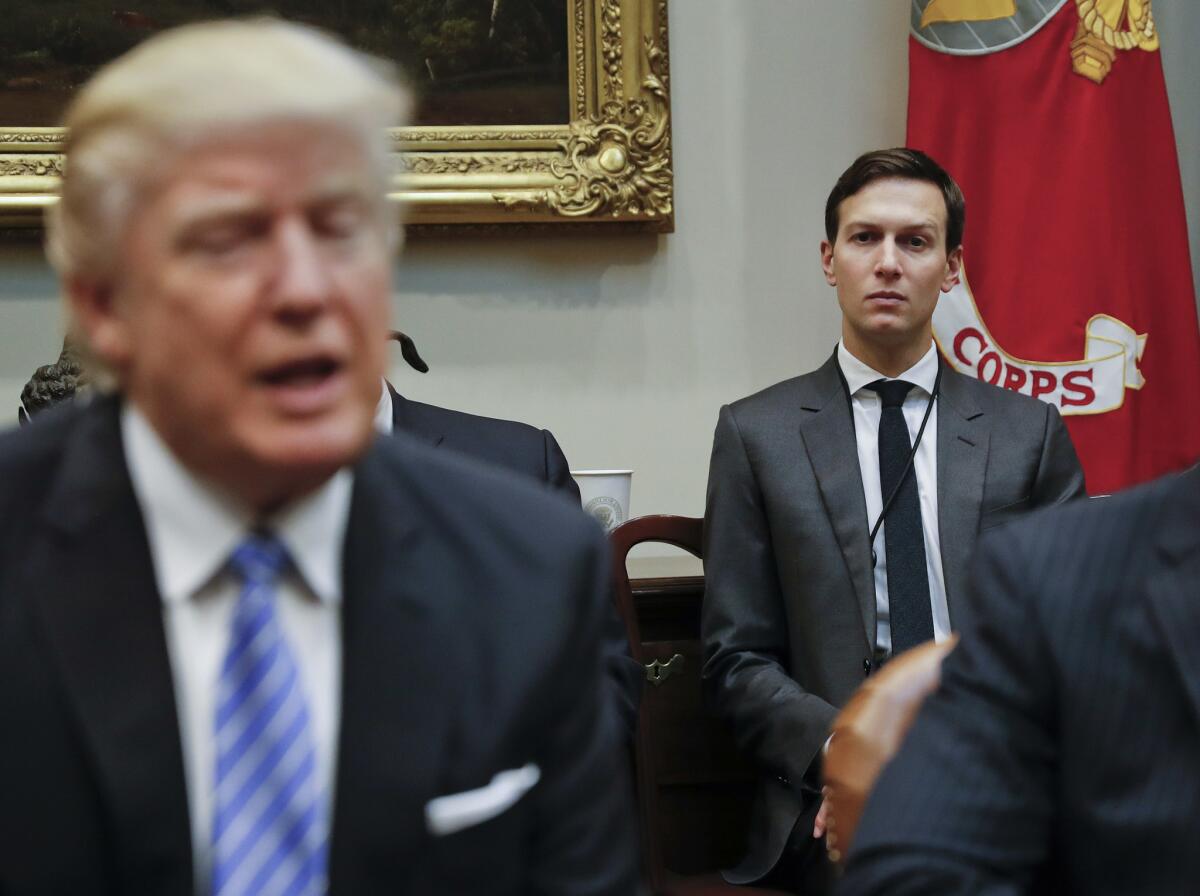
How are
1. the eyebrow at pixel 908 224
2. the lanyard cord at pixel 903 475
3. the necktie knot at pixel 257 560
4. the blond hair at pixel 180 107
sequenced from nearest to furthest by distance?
the blond hair at pixel 180 107 → the necktie knot at pixel 257 560 → the lanyard cord at pixel 903 475 → the eyebrow at pixel 908 224

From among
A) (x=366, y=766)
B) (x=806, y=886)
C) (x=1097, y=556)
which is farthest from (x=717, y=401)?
(x=366, y=766)

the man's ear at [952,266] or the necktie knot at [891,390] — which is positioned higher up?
the man's ear at [952,266]

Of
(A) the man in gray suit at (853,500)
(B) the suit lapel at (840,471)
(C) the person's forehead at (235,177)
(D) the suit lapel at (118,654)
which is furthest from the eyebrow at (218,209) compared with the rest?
(B) the suit lapel at (840,471)

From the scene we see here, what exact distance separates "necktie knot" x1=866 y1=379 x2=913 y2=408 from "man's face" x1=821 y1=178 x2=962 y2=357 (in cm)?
8

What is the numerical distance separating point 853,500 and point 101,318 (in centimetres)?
223

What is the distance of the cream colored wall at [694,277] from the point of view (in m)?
4.00

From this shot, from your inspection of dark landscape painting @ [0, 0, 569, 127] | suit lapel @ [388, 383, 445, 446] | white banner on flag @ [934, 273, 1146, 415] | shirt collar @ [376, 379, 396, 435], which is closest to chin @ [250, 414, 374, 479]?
shirt collar @ [376, 379, 396, 435]

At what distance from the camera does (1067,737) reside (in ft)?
4.66

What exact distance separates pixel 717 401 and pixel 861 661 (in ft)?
4.20

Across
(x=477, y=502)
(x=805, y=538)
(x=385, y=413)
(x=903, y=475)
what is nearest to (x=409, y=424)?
(x=385, y=413)

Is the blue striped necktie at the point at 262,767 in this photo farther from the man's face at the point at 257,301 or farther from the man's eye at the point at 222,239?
the man's eye at the point at 222,239

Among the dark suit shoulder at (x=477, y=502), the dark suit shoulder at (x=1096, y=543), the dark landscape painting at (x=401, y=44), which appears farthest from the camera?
the dark landscape painting at (x=401, y=44)

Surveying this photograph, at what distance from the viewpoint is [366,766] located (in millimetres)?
1126

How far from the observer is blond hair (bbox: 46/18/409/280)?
1.04 metres
